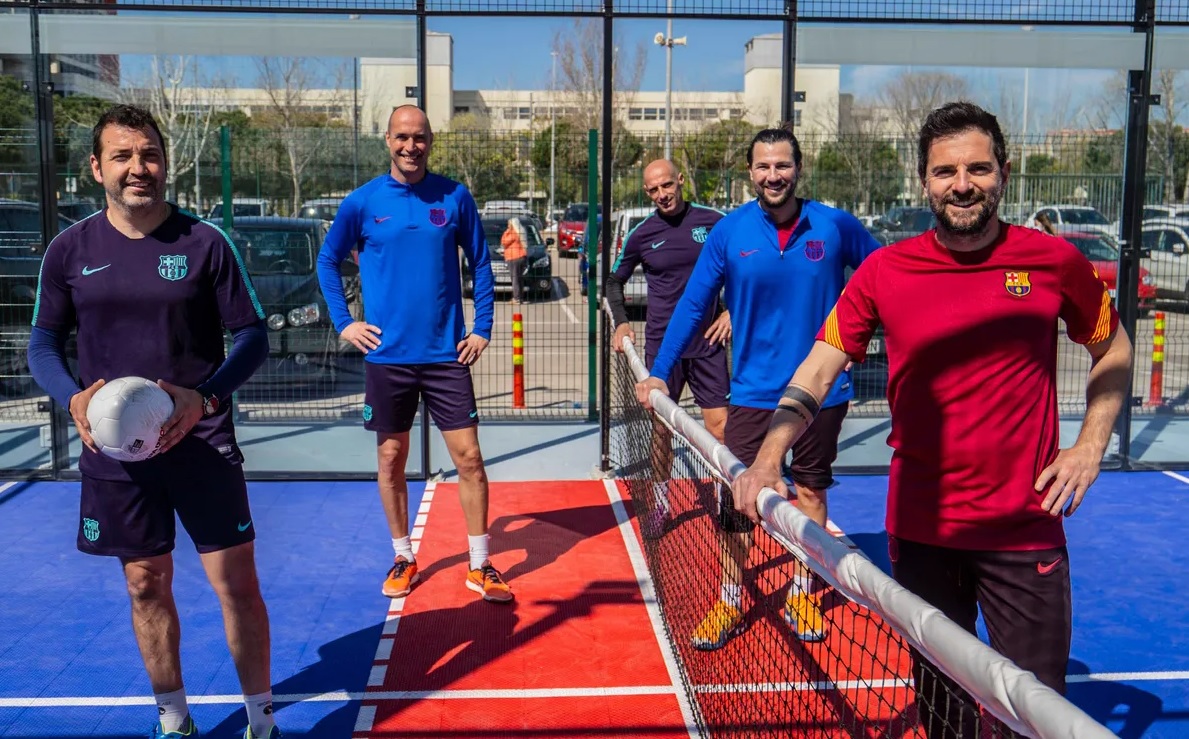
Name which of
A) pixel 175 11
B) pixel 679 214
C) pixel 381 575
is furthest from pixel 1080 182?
pixel 175 11

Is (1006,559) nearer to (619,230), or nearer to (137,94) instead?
(619,230)

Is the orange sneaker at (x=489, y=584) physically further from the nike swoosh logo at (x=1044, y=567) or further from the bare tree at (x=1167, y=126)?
the bare tree at (x=1167, y=126)

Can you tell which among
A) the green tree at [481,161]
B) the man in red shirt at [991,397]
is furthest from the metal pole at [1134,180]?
the man in red shirt at [991,397]

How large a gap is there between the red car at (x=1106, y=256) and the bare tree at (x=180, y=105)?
24.6ft

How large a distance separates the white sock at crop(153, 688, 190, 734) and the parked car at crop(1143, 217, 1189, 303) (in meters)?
8.65

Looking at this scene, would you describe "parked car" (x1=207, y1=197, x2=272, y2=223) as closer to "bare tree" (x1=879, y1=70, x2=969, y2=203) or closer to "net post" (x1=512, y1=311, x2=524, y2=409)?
"net post" (x1=512, y1=311, x2=524, y2=409)

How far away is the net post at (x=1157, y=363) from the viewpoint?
1166 centimetres

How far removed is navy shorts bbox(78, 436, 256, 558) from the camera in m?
4.02

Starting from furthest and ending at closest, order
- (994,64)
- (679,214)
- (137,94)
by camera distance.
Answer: (137,94) < (994,64) < (679,214)

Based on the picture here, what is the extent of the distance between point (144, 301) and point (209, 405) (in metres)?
0.42

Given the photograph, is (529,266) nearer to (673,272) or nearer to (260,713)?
(673,272)

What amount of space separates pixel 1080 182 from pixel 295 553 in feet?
23.2

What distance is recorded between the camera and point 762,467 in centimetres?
320

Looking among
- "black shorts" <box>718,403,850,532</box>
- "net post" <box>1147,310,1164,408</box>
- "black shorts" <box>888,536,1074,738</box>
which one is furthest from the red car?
"black shorts" <box>888,536,1074,738</box>
